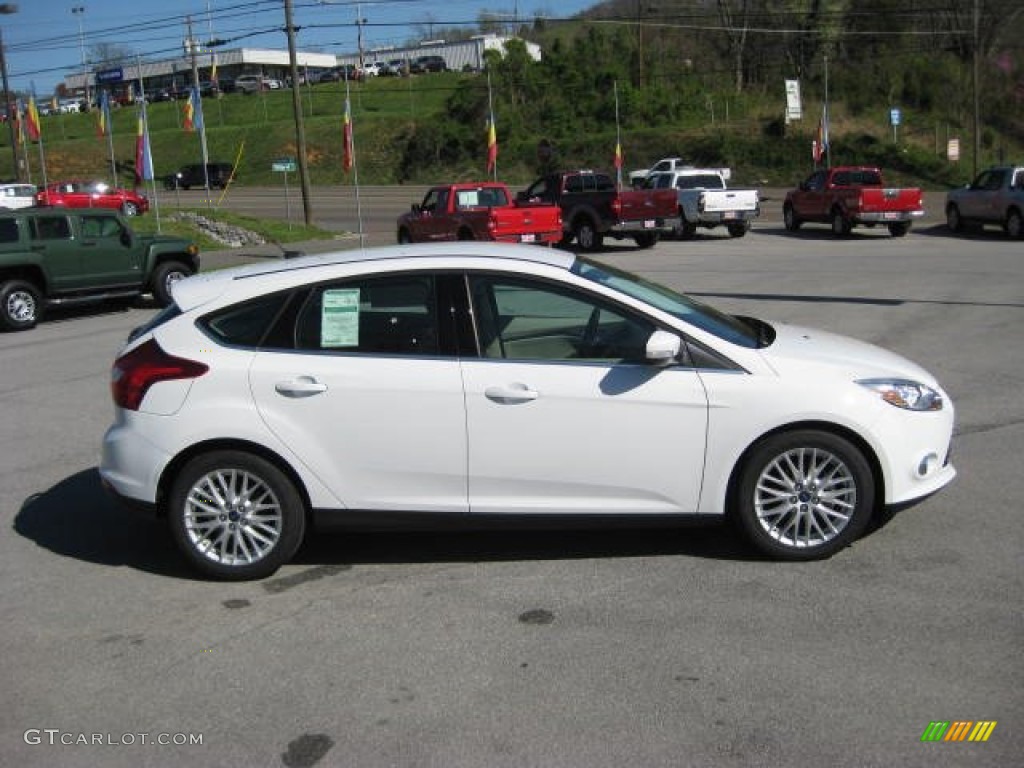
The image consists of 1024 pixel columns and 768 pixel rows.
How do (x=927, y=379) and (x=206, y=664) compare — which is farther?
(x=927, y=379)

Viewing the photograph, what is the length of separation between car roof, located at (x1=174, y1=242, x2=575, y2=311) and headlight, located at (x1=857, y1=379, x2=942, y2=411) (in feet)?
5.46

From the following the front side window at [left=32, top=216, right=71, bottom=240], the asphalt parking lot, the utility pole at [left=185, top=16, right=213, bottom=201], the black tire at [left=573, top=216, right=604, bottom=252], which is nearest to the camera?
the asphalt parking lot

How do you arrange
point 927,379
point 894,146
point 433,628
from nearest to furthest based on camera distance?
point 433,628 < point 927,379 < point 894,146

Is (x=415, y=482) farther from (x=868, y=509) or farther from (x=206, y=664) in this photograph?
(x=868, y=509)

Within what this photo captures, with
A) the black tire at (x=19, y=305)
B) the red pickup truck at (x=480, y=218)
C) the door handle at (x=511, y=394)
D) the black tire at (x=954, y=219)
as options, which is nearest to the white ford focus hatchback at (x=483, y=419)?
the door handle at (x=511, y=394)

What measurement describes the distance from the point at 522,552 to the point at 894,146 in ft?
177

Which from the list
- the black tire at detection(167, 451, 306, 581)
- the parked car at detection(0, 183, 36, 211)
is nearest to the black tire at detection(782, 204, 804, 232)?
the black tire at detection(167, 451, 306, 581)

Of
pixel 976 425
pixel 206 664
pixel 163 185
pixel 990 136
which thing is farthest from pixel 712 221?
pixel 163 185

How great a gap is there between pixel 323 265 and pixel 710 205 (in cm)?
2500

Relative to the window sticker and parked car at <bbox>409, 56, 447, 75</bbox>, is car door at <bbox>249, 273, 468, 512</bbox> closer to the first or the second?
the window sticker

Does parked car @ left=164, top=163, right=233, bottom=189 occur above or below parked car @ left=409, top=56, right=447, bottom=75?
below

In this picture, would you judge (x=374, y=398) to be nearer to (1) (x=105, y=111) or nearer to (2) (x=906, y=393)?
(2) (x=906, y=393)

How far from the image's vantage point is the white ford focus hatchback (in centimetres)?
525

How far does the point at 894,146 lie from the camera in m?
54.7
